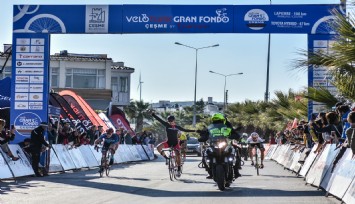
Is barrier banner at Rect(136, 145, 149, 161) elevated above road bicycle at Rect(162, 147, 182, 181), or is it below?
below

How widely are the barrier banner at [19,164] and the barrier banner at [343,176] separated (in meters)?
9.46

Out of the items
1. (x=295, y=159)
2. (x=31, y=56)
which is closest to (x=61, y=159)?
(x=31, y=56)

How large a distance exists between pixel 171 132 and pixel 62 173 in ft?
18.7

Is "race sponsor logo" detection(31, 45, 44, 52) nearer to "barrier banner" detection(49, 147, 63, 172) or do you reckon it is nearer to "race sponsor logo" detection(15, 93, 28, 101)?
"race sponsor logo" detection(15, 93, 28, 101)

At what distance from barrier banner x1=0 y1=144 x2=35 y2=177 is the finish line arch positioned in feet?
11.7

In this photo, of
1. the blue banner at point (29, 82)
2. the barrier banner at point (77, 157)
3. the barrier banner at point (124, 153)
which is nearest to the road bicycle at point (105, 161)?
the blue banner at point (29, 82)

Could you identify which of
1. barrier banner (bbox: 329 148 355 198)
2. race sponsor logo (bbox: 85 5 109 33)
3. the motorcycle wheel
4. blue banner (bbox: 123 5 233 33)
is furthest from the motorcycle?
race sponsor logo (bbox: 85 5 109 33)

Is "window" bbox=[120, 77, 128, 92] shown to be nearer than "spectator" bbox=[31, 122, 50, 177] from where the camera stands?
No

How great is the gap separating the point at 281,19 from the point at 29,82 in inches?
349

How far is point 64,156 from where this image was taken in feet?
83.8

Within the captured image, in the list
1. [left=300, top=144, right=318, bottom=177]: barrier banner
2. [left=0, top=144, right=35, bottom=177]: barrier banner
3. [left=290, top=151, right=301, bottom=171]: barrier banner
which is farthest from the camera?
[left=290, top=151, right=301, bottom=171]: barrier banner

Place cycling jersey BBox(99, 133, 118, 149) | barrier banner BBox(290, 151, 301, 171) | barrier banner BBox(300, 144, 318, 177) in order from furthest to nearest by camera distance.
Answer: barrier banner BBox(290, 151, 301, 171) → cycling jersey BBox(99, 133, 118, 149) → barrier banner BBox(300, 144, 318, 177)

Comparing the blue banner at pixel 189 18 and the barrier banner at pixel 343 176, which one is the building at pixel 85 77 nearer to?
the blue banner at pixel 189 18

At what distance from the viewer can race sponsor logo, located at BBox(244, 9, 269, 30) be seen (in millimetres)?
25000
